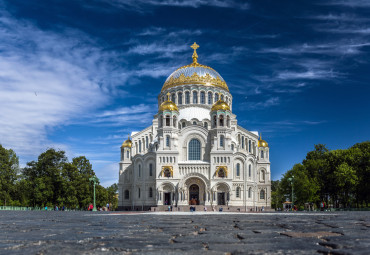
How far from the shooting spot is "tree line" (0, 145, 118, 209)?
157 feet

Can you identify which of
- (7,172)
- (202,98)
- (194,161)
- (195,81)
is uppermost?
(195,81)

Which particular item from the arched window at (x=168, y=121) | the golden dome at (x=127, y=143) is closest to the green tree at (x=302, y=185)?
the arched window at (x=168, y=121)

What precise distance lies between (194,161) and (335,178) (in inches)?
733

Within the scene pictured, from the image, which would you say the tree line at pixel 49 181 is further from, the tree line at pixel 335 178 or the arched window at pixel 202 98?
the tree line at pixel 335 178

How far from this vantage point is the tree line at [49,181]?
47844 millimetres

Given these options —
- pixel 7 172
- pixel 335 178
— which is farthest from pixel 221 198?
pixel 7 172

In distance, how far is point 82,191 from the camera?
49.1 metres

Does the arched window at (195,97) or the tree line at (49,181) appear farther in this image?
the arched window at (195,97)

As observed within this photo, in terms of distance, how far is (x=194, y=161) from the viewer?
51156 mm

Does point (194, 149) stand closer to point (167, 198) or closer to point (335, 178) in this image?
point (167, 198)

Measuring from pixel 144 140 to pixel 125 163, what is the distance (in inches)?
190

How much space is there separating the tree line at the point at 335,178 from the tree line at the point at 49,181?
2678 cm

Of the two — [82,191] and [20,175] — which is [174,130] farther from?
[20,175]

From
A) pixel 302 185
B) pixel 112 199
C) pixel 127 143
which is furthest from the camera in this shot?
pixel 112 199
